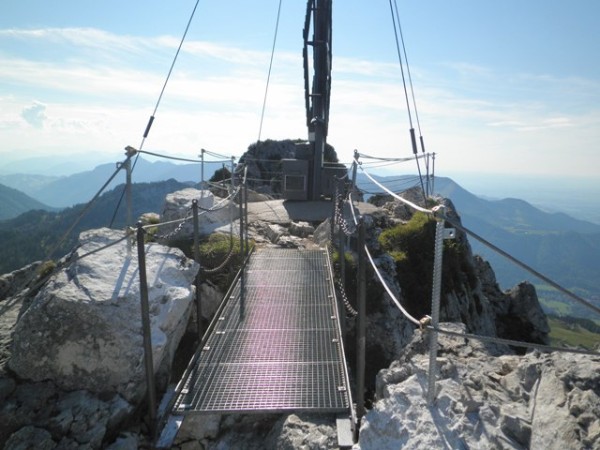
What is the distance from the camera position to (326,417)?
15.0 ft

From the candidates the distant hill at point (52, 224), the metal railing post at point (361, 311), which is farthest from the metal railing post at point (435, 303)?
the distant hill at point (52, 224)

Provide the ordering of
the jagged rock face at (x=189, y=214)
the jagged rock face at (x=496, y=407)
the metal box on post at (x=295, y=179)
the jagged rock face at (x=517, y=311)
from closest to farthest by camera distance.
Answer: the jagged rock face at (x=496, y=407) < the jagged rock face at (x=189, y=214) < the jagged rock face at (x=517, y=311) < the metal box on post at (x=295, y=179)

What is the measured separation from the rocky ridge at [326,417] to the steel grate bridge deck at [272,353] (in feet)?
1.01

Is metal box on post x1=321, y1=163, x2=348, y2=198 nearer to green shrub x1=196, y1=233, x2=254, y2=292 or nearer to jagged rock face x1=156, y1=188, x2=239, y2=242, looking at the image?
jagged rock face x1=156, y1=188, x2=239, y2=242

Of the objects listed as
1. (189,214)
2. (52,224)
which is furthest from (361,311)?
(52,224)

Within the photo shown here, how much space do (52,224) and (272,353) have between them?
5670 inches

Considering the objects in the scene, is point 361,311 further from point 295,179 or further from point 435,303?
point 295,179

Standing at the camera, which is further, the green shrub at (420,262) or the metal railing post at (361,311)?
the green shrub at (420,262)

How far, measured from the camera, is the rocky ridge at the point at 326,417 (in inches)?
125

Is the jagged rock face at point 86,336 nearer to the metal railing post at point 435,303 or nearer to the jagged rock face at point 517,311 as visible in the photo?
the metal railing post at point 435,303

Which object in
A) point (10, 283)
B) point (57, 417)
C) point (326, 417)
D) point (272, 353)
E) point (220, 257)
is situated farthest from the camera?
point (220, 257)

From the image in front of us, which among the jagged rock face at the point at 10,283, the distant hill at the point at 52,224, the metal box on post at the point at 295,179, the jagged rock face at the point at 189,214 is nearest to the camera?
the jagged rock face at the point at 10,283

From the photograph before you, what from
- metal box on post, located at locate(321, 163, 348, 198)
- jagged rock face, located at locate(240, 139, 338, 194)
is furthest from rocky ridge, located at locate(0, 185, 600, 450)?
jagged rock face, located at locate(240, 139, 338, 194)

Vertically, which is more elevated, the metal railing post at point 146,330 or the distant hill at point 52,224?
the metal railing post at point 146,330
